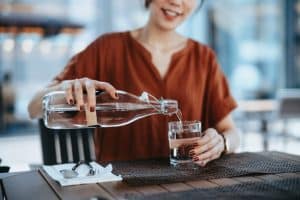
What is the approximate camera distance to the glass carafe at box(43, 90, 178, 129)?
1.22 meters

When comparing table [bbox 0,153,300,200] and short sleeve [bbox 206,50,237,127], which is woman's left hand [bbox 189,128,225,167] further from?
short sleeve [bbox 206,50,237,127]

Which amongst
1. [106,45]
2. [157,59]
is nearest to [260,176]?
[157,59]

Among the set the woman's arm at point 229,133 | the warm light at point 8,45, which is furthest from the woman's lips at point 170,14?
the warm light at point 8,45

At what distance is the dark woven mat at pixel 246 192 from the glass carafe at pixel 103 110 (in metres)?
0.28

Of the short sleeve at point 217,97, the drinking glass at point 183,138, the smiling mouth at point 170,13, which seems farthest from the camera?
the short sleeve at point 217,97

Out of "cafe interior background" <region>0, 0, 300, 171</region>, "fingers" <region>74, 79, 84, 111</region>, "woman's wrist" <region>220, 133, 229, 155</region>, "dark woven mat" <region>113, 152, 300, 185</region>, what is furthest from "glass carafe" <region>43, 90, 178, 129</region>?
"cafe interior background" <region>0, 0, 300, 171</region>

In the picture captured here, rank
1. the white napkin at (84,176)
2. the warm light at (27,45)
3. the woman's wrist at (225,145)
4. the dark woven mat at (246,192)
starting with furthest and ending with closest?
the warm light at (27,45) → the woman's wrist at (225,145) → the white napkin at (84,176) → the dark woven mat at (246,192)

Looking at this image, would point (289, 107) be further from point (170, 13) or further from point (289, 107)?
point (170, 13)

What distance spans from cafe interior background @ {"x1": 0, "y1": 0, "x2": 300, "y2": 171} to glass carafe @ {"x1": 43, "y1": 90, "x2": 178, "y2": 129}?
14.0 feet

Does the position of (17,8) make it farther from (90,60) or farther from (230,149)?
(230,149)

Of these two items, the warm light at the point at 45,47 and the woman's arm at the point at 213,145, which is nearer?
the woman's arm at the point at 213,145

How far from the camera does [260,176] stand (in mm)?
1190

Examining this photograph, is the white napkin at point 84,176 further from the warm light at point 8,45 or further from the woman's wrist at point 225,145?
the warm light at point 8,45

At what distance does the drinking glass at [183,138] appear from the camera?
1255 millimetres
